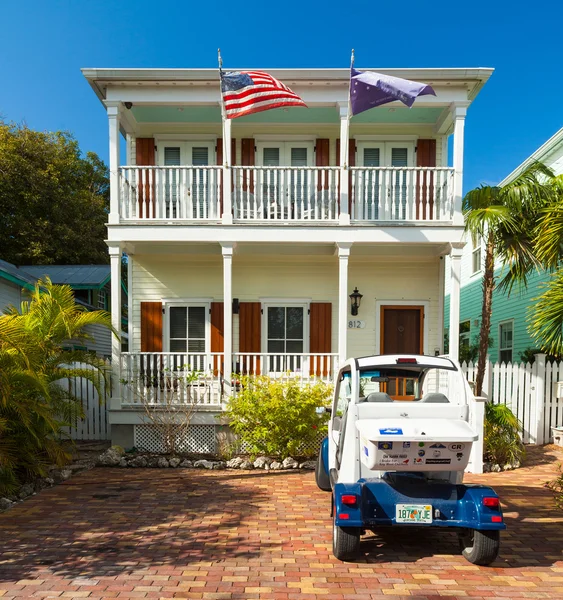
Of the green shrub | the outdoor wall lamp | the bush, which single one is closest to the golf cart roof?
the bush

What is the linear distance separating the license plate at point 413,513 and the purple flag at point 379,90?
6110 mm

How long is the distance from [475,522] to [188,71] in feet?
28.7

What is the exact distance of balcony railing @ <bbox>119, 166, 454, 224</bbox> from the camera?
9.20 metres

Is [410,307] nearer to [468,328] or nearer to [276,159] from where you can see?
[276,159]

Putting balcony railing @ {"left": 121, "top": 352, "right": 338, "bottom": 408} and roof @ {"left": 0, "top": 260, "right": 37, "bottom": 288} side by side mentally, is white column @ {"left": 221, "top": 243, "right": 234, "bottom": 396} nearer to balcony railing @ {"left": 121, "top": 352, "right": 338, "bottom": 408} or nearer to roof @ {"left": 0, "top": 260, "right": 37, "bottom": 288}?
balcony railing @ {"left": 121, "top": 352, "right": 338, "bottom": 408}

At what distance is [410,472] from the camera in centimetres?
450

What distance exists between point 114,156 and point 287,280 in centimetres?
451

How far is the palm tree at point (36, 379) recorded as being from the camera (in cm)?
634

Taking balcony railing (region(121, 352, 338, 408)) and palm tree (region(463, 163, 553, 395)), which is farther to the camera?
balcony railing (region(121, 352, 338, 408))

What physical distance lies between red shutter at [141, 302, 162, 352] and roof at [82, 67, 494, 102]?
4.73m

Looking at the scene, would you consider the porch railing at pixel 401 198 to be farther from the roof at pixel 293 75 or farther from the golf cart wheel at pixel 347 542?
the golf cart wheel at pixel 347 542

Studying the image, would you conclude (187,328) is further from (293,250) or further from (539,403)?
(539,403)

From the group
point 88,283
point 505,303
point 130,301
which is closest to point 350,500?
point 130,301

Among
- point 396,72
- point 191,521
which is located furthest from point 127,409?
point 396,72
